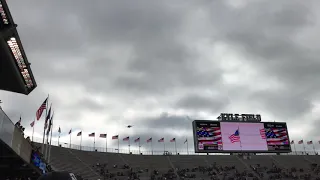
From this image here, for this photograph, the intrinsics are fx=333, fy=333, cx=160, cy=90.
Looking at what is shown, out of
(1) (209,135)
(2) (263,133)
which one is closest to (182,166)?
(1) (209,135)

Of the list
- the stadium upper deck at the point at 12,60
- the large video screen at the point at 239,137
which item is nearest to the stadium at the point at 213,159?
the large video screen at the point at 239,137

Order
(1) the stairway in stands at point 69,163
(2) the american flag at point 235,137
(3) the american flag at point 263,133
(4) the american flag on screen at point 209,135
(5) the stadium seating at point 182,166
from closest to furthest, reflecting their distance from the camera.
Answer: (1) the stairway in stands at point 69,163 < (5) the stadium seating at point 182,166 < (4) the american flag on screen at point 209,135 < (2) the american flag at point 235,137 < (3) the american flag at point 263,133

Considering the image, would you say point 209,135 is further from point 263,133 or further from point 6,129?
point 6,129

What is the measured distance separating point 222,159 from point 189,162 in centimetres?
925

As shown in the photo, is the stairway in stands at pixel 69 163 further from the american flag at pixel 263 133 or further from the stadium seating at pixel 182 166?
the american flag at pixel 263 133

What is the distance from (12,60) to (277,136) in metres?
72.9

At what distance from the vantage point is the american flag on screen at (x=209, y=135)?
2980 inches

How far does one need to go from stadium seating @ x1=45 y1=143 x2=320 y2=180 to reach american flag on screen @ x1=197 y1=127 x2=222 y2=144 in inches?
236

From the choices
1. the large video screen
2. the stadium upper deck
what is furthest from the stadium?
the stadium upper deck

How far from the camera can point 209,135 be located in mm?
76562

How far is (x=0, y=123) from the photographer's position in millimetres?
17438

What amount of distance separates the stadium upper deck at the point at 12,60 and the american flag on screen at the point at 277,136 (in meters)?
66.7

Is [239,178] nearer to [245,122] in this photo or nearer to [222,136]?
[222,136]

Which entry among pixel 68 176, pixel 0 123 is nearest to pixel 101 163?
pixel 0 123
